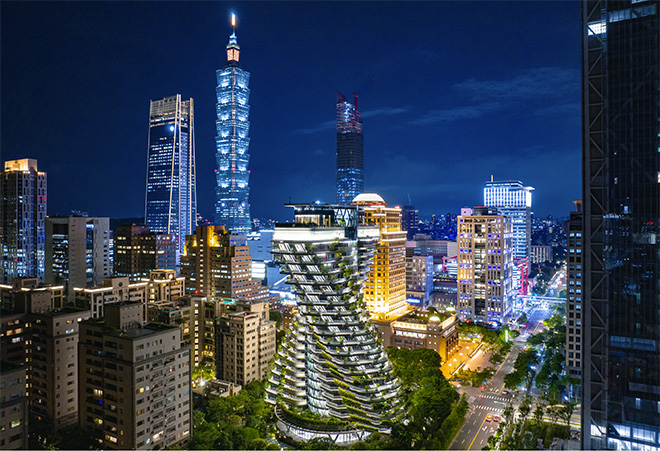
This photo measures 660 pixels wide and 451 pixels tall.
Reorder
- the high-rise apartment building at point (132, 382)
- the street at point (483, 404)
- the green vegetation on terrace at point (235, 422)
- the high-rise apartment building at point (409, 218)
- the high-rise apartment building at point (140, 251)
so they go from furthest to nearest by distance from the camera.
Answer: the high-rise apartment building at point (409, 218) < the high-rise apartment building at point (140, 251) < the street at point (483, 404) < the green vegetation on terrace at point (235, 422) < the high-rise apartment building at point (132, 382)

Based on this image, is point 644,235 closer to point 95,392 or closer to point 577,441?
point 577,441

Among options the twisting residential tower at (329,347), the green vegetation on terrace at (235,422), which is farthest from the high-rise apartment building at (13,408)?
the twisting residential tower at (329,347)

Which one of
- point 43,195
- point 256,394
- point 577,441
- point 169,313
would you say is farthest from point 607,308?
point 43,195

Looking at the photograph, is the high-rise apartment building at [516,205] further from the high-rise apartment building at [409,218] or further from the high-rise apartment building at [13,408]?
the high-rise apartment building at [13,408]

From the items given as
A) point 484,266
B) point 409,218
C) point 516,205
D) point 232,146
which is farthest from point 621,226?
point 409,218

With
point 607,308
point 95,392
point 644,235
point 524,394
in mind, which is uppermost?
point 644,235

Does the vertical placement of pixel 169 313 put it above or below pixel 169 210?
below

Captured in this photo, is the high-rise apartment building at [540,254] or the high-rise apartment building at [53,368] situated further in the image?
the high-rise apartment building at [540,254]
